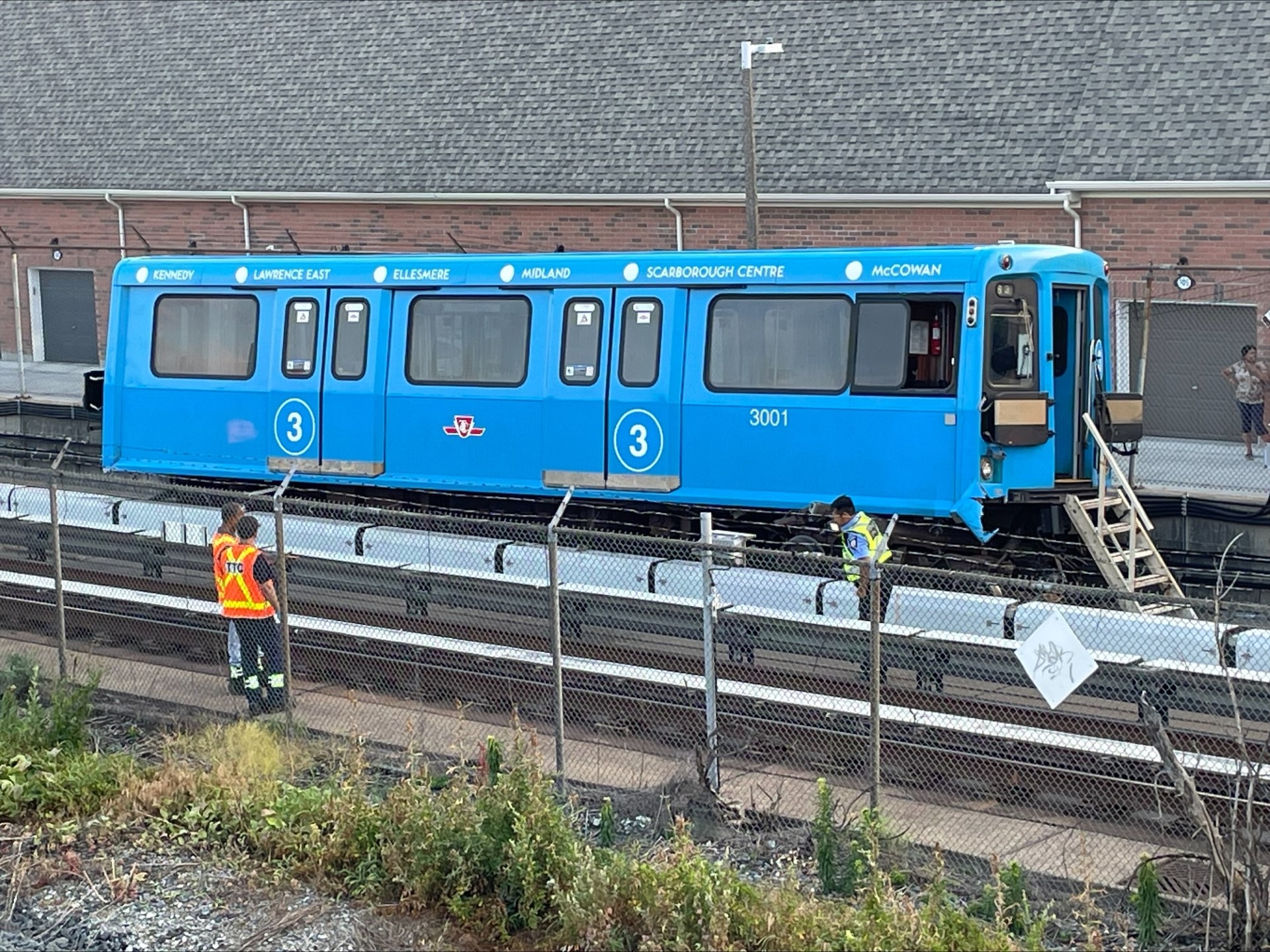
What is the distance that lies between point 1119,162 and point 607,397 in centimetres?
956

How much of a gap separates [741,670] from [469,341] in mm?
6080

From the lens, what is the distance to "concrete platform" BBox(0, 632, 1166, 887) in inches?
364

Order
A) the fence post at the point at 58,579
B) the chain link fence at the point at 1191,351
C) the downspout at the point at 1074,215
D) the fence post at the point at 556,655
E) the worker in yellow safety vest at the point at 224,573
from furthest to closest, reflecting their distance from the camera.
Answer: the downspout at the point at 1074,215
the chain link fence at the point at 1191,351
the fence post at the point at 58,579
the worker in yellow safety vest at the point at 224,573
the fence post at the point at 556,655

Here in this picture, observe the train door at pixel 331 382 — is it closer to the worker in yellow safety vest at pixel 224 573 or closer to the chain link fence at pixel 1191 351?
the worker in yellow safety vest at pixel 224 573

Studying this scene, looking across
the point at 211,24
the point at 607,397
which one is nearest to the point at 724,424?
the point at 607,397

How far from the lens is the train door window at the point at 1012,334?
44.8 ft

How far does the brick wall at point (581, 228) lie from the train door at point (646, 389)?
28.9ft

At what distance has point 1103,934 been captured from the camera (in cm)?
800

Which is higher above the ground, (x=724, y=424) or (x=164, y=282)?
(x=164, y=282)

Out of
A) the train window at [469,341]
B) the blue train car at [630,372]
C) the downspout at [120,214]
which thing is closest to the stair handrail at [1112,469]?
the blue train car at [630,372]

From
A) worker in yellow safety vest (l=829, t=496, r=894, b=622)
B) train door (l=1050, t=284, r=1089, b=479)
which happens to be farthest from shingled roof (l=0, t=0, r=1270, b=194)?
worker in yellow safety vest (l=829, t=496, r=894, b=622)

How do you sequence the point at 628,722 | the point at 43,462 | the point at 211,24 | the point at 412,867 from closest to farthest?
the point at 412,867
the point at 628,722
the point at 43,462
the point at 211,24

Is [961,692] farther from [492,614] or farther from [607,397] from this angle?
[607,397]

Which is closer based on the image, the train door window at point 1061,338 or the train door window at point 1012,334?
the train door window at point 1012,334
